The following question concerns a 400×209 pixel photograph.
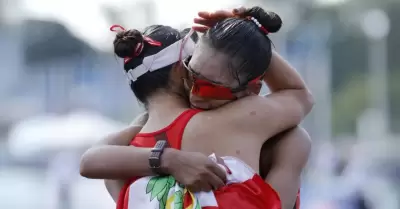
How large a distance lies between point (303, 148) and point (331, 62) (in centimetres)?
1987

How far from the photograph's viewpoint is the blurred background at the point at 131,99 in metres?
10.3

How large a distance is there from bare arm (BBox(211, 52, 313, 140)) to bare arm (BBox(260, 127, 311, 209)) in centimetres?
3

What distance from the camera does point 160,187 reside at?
1.74 m

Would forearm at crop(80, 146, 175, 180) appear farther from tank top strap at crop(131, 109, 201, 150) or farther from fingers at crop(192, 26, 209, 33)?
fingers at crop(192, 26, 209, 33)

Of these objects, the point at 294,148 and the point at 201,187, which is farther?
the point at 294,148

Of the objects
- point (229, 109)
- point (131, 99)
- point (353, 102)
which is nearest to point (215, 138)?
point (229, 109)

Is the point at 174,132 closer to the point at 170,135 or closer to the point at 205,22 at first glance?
the point at 170,135

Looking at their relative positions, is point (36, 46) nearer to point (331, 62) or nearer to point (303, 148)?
point (331, 62)

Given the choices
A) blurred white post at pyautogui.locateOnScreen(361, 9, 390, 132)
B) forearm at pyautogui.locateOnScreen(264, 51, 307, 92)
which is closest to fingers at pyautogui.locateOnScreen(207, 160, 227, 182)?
forearm at pyautogui.locateOnScreen(264, 51, 307, 92)

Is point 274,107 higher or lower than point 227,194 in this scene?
higher

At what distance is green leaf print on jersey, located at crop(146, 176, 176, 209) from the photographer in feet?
5.67

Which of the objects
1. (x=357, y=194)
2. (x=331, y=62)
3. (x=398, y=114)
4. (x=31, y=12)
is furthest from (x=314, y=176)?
(x=398, y=114)

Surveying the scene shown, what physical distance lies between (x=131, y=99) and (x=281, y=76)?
11812 millimetres

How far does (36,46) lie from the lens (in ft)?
51.1
